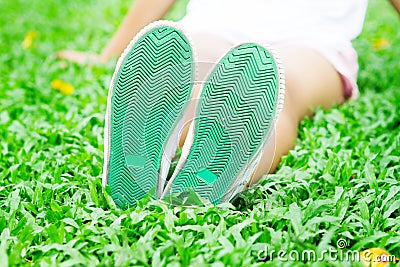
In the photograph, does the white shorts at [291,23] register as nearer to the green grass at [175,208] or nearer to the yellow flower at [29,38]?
the green grass at [175,208]

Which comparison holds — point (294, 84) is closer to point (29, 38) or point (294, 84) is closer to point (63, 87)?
point (63, 87)

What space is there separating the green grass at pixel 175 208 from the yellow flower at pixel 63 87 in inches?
0.9

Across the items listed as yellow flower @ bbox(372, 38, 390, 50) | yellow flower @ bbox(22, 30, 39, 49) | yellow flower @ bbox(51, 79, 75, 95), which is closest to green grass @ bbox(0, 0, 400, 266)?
yellow flower @ bbox(51, 79, 75, 95)

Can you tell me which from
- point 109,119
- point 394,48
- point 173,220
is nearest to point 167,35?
point 109,119

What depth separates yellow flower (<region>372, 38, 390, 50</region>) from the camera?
2.95 m

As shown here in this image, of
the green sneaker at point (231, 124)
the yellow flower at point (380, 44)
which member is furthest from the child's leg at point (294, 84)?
the yellow flower at point (380, 44)

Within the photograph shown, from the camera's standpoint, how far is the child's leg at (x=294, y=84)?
1.55 metres

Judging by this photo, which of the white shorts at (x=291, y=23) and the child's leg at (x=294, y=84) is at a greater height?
the white shorts at (x=291, y=23)

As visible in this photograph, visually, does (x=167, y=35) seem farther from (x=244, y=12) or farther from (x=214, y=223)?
(x=244, y=12)

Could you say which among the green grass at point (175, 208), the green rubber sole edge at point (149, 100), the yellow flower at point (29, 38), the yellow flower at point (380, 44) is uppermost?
the green rubber sole edge at point (149, 100)

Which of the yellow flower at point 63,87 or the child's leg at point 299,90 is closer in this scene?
the child's leg at point 299,90

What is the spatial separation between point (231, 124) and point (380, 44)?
1905 mm

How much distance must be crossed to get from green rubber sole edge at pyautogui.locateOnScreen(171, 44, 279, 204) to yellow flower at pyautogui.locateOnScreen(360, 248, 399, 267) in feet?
0.91

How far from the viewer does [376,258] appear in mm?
1117
